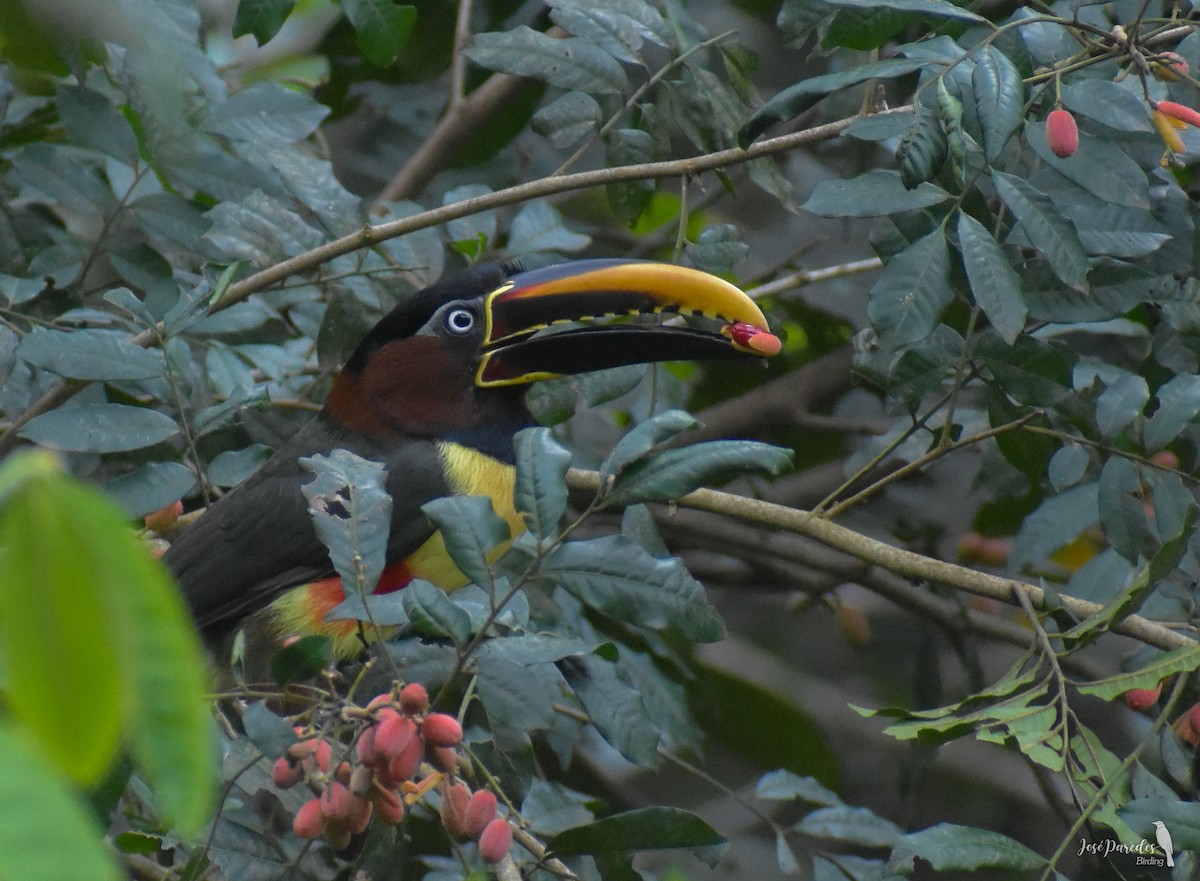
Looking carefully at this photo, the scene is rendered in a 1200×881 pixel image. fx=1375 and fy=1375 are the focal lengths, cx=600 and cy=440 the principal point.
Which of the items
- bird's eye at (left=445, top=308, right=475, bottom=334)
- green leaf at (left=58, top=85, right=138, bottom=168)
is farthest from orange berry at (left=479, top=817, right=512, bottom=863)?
green leaf at (left=58, top=85, right=138, bottom=168)

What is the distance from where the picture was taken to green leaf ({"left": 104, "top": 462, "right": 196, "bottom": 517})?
2.47 metres

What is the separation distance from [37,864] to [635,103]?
2.60 metres

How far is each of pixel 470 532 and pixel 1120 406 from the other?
4.06 feet

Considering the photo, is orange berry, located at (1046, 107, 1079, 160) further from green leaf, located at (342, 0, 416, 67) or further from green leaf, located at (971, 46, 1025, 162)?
green leaf, located at (342, 0, 416, 67)

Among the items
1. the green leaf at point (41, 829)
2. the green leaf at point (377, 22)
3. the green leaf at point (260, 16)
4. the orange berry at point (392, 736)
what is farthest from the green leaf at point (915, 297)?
the green leaf at point (41, 829)

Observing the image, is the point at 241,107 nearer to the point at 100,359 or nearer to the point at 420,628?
the point at 100,359

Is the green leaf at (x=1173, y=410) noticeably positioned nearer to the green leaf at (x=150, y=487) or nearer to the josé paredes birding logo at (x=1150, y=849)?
the josé paredes birding logo at (x=1150, y=849)

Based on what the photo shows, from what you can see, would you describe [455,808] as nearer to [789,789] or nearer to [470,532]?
[470,532]

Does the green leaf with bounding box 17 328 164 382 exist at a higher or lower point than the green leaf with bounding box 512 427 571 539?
lower

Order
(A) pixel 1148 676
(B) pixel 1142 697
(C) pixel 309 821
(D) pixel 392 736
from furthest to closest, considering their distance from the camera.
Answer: (B) pixel 1142 697
(A) pixel 1148 676
(C) pixel 309 821
(D) pixel 392 736

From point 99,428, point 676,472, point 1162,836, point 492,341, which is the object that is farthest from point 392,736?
point 492,341

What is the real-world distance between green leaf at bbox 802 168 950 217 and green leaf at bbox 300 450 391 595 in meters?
0.84

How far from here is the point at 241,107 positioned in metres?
2.85

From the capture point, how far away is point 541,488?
168 cm
